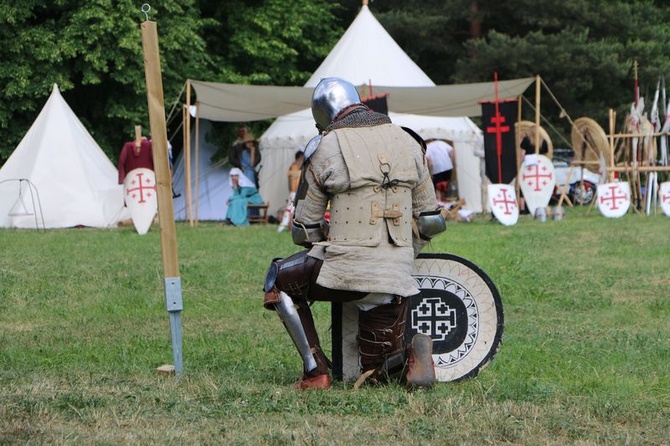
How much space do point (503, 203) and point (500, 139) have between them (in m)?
1.07

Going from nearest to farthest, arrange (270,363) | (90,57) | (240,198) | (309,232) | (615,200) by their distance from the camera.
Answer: (309,232) < (270,363) < (615,200) < (240,198) < (90,57)

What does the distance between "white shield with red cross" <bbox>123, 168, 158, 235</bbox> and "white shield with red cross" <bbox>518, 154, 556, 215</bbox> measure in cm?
580

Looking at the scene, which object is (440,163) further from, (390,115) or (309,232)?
(309,232)

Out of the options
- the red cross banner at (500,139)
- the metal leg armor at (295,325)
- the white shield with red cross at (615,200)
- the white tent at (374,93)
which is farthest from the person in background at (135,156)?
the metal leg armor at (295,325)

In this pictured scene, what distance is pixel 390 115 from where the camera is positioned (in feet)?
76.4

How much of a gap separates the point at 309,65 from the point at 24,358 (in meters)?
26.6

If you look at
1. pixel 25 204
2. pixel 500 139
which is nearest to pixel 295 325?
pixel 500 139

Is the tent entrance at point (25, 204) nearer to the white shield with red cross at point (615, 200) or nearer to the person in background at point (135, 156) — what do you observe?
the person in background at point (135, 156)

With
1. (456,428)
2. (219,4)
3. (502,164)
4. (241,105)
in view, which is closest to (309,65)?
(219,4)

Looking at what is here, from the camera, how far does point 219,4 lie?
102 ft

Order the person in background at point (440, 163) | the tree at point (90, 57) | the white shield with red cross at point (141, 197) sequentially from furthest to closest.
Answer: the tree at point (90, 57)
the person in background at point (440, 163)
the white shield with red cross at point (141, 197)

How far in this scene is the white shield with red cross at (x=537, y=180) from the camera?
19.7 meters

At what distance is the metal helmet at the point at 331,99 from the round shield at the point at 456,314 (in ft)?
2.60

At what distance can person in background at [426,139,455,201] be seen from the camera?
21.8m
